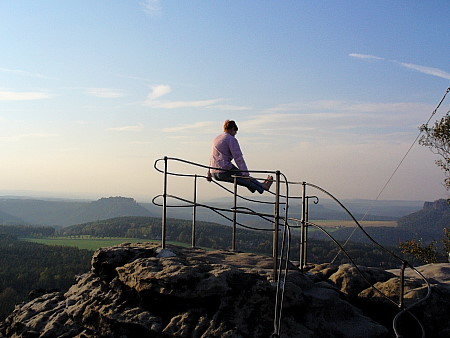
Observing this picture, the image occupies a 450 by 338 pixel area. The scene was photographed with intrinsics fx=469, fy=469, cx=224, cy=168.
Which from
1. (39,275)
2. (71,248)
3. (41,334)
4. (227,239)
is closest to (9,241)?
(71,248)

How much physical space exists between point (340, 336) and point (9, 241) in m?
130

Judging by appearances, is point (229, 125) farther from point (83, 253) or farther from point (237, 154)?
point (83, 253)

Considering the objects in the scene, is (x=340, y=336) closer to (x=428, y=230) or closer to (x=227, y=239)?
(x=227, y=239)

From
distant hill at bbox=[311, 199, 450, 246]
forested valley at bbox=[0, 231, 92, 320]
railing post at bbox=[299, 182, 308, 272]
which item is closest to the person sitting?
railing post at bbox=[299, 182, 308, 272]

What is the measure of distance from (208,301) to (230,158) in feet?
12.0

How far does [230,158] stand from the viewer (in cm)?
1059

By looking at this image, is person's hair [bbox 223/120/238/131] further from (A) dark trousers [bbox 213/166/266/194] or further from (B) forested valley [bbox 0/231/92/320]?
(B) forested valley [bbox 0/231/92/320]

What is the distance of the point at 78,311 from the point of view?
380 inches

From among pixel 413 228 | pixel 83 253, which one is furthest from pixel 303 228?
Answer: pixel 413 228

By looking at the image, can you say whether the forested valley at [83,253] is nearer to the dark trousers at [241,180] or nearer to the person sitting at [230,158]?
the dark trousers at [241,180]

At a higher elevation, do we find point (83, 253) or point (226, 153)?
point (226, 153)

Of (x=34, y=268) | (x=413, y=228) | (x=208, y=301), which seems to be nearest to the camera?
(x=208, y=301)

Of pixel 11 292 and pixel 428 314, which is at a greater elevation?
pixel 428 314

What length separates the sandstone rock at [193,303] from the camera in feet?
24.9
